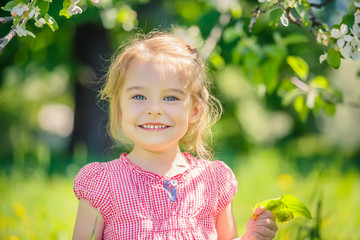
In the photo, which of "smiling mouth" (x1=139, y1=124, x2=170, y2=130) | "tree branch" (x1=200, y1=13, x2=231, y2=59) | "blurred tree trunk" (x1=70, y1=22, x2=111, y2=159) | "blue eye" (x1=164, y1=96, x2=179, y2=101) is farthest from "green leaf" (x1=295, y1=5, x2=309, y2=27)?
"blurred tree trunk" (x1=70, y1=22, x2=111, y2=159)

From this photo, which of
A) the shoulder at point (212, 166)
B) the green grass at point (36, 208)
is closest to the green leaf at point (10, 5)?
the shoulder at point (212, 166)

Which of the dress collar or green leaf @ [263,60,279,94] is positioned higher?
green leaf @ [263,60,279,94]

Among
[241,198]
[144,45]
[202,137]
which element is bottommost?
[241,198]

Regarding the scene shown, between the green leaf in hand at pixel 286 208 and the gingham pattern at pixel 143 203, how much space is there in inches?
9.0

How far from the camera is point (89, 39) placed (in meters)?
6.46

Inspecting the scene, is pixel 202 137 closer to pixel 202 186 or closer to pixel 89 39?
pixel 202 186

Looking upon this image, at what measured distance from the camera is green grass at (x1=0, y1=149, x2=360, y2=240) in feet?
8.59

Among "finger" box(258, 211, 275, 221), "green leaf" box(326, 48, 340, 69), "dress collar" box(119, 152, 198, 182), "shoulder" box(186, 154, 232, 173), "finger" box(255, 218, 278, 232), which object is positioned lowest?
"finger" box(255, 218, 278, 232)

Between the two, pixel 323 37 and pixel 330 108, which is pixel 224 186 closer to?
pixel 323 37

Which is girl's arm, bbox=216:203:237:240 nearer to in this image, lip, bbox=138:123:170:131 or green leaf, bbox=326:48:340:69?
lip, bbox=138:123:170:131

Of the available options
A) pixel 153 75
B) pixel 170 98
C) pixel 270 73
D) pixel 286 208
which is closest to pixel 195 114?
pixel 170 98

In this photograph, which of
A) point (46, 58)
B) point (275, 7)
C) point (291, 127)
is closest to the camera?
point (275, 7)

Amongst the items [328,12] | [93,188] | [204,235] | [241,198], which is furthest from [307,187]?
[93,188]

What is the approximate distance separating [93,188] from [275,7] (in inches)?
41.5
